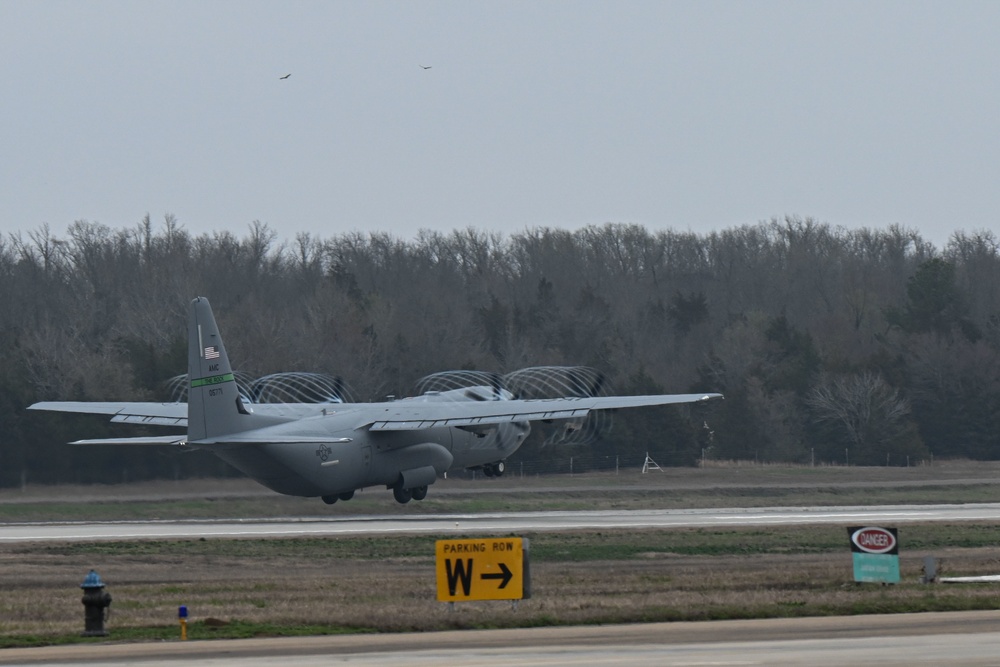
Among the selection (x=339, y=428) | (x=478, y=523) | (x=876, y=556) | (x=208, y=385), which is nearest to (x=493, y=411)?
(x=478, y=523)

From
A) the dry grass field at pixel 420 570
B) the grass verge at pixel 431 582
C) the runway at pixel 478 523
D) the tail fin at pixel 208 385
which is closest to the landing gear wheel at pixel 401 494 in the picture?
the dry grass field at pixel 420 570

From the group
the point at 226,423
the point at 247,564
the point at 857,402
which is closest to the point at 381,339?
the point at 857,402

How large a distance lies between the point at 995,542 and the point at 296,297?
101021 millimetres

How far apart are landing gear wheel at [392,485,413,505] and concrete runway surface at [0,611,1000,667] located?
3522 cm

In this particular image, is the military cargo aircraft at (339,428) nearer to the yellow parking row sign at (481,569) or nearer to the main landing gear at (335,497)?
the main landing gear at (335,497)

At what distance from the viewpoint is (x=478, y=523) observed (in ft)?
180

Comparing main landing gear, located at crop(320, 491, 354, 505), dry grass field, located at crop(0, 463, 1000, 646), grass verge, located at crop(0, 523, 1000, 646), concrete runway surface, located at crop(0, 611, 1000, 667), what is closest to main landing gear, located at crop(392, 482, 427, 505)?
dry grass field, located at crop(0, 463, 1000, 646)

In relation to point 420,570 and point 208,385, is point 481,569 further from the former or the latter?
point 208,385

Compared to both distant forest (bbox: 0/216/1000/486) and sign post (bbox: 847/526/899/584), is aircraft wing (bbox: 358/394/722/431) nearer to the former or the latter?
distant forest (bbox: 0/216/1000/486)

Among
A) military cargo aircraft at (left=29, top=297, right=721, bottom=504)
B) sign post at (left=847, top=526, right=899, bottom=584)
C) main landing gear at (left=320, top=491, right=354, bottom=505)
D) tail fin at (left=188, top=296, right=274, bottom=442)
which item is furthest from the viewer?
main landing gear at (left=320, top=491, right=354, bottom=505)

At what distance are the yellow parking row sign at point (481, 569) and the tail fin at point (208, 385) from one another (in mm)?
25510

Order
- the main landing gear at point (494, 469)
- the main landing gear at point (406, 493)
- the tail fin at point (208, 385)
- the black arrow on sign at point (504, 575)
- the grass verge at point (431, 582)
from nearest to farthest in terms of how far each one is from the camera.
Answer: the grass verge at point (431, 582) < the black arrow on sign at point (504, 575) < the tail fin at point (208, 385) < the main landing gear at point (406, 493) < the main landing gear at point (494, 469)

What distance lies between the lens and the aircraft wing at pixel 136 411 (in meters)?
59.6

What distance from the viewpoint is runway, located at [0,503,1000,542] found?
2024 inches
